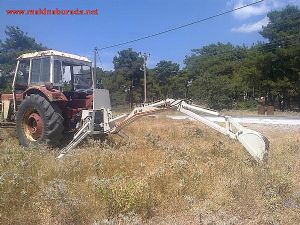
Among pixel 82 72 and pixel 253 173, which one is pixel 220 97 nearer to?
pixel 82 72

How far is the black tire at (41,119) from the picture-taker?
358 inches

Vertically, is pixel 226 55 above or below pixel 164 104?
above

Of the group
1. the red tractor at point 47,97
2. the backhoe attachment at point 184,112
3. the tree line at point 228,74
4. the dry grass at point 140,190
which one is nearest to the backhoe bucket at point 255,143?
the backhoe attachment at point 184,112

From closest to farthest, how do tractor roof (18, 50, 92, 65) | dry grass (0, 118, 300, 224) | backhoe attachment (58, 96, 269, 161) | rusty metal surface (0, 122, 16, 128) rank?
dry grass (0, 118, 300, 224), backhoe attachment (58, 96, 269, 161), tractor roof (18, 50, 92, 65), rusty metal surface (0, 122, 16, 128)

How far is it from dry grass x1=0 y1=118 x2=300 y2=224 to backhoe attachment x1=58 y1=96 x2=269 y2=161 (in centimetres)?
31

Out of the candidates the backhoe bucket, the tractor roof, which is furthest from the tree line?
A: the backhoe bucket

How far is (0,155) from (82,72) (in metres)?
4.89

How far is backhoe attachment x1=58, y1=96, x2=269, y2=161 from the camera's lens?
7297 mm

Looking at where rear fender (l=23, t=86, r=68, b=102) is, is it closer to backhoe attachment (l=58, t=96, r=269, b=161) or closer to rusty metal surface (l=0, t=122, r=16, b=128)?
backhoe attachment (l=58, t=96, r=269, b=161)

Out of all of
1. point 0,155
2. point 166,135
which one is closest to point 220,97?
point 166,135

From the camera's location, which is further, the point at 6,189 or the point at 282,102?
the point at 282,102

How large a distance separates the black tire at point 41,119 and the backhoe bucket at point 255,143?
418 centimetres

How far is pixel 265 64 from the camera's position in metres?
43.0

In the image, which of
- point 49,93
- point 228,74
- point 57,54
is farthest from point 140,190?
point 228,74
